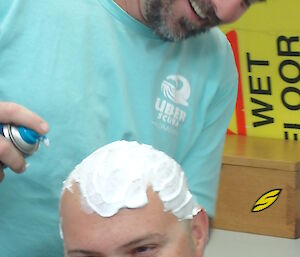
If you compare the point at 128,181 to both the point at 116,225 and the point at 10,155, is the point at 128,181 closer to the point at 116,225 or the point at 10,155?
the point at 116,225

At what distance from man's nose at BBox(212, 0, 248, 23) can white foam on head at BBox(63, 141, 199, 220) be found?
0.30 meters

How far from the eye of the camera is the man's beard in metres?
1.23

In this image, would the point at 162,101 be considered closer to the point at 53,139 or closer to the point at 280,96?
the point at 53,139

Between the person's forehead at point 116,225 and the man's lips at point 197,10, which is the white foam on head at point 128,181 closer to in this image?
the person's forehead at point 116,225

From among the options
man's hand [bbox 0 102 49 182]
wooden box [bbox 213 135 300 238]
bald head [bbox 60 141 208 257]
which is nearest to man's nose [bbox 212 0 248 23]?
bald head [bbox 60 141 208 257]

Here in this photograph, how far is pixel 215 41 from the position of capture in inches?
56.1

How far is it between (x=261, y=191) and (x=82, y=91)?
3.35 feet

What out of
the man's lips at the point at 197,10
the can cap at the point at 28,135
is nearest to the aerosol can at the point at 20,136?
the can cap at the point at 28,135

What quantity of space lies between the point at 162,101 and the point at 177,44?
0.40ft

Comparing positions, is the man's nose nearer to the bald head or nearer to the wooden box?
the bald head

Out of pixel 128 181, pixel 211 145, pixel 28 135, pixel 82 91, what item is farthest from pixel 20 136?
pixel 211 145

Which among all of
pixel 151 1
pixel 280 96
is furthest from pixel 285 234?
pixel 151 1

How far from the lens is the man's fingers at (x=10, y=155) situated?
0.95 metres

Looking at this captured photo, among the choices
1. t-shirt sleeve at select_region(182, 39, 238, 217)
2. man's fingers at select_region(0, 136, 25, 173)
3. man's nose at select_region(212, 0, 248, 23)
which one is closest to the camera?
man's fingers at select_region(0, 136, 25, 173)
